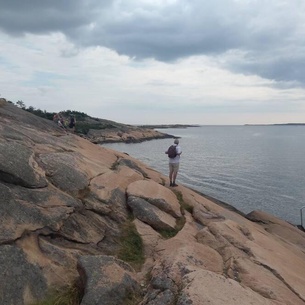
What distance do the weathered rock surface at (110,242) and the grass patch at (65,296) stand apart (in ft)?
0.54

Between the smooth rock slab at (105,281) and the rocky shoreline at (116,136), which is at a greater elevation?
the rocky shoreline at (116,136)

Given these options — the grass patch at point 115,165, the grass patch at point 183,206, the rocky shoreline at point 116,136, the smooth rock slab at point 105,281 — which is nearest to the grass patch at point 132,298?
the smooth rock slab at point 105,281

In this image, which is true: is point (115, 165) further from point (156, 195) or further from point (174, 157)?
point (156, 195)

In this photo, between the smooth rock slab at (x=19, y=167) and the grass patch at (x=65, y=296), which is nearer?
the grass patch at (x=65, y=296)

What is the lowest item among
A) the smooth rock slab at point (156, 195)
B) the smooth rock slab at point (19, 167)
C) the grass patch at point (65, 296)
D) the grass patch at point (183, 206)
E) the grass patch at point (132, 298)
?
the grass patch at point (132, 298)

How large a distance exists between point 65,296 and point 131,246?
296 centimetres

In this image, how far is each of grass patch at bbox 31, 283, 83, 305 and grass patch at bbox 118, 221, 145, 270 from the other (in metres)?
2.02

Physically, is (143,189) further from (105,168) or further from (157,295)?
(157,295)

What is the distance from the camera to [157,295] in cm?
786

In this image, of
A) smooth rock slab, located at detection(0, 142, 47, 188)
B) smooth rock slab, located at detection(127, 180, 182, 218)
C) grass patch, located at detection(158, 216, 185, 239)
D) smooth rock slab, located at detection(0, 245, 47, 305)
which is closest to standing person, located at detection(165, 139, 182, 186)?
smooth rock slab, located at detection(127, 180, 182, 218)

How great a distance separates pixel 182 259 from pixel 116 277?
73.6 inches

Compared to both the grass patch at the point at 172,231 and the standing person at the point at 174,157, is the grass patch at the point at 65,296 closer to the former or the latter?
the grass patch at the point at 172,231

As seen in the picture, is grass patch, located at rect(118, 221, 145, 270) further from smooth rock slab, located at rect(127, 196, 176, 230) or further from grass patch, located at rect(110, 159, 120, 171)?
grass patch, located at rect(110, 159, 120, 171)

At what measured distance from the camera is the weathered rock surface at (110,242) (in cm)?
802
